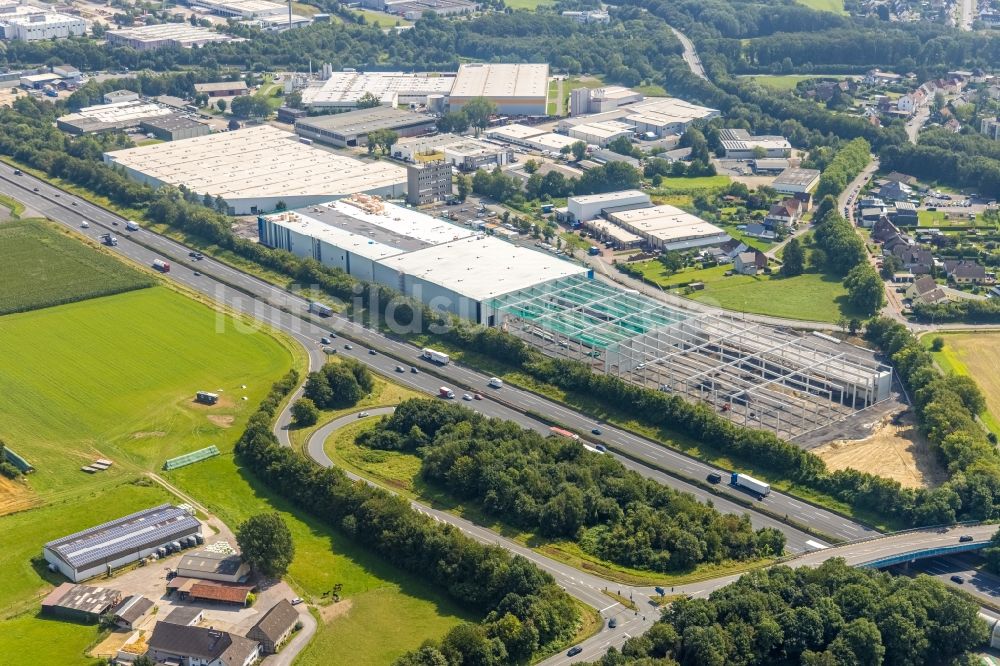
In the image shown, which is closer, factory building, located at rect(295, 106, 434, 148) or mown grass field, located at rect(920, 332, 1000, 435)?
mown grass field, located at rect(920, 332, 1000, 435)

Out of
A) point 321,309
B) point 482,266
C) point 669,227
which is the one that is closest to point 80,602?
point 321,309

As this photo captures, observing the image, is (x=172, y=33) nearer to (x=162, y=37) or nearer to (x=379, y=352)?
(x=162, y=37)

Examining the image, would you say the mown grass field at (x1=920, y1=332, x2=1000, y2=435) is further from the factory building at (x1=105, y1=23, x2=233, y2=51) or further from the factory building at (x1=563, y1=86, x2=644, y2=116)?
the factory building at (x1=105, y1=23, x2=233, y2=51)

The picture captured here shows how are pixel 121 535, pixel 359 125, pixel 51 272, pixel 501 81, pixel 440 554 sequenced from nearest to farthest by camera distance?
pixel 440 554 → pixel 121 535 → pixel 51 272 → pixel 359 125 → pixel 501 81

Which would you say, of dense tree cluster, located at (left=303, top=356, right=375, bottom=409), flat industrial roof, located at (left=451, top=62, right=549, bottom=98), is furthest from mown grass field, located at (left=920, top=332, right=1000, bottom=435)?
flat industrial roof, located at (left=451, top=62, right=549, bottom=98)

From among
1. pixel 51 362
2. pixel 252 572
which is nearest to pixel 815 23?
pixel 51 362

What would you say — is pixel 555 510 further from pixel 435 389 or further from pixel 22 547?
pixel 22 547

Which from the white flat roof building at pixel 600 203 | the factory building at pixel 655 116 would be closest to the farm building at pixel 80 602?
the white flat roof building at pixel 600 203
